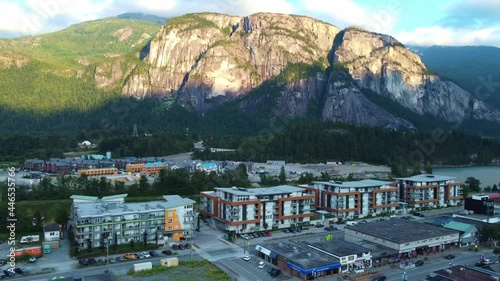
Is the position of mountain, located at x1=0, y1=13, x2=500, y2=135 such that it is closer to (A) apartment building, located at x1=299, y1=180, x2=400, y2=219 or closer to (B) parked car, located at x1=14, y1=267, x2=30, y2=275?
(A) apartment building, located at x1=299, y1=180, x2=400, y2=219

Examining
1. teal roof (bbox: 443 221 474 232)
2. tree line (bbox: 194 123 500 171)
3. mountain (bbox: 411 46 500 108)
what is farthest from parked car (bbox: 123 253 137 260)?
mountain (bbox: 411 46 500 108)

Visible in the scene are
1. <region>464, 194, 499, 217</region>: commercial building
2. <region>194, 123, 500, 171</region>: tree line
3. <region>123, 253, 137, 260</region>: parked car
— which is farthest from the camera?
<region>194, 123, 500, 171</region>: tree line

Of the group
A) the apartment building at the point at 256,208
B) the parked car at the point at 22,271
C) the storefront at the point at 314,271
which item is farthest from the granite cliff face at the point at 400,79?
the parked car at the point at 22,271

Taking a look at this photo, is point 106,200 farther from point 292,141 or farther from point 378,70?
point 378,70

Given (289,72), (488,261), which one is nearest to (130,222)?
(488,261)

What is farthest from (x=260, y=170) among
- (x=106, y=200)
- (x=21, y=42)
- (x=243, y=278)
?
(x=21, y=42)

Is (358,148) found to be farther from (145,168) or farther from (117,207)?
(117,207)
